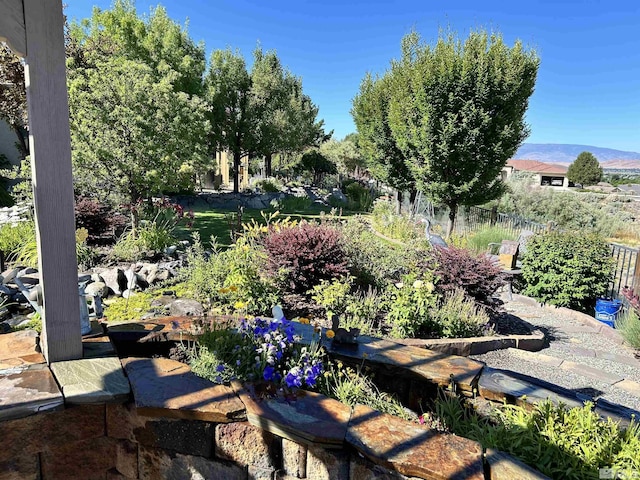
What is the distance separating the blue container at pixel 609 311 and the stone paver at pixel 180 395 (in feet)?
18.3

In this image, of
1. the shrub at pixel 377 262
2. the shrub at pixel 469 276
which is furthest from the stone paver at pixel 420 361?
the shrub at pixel 377 262

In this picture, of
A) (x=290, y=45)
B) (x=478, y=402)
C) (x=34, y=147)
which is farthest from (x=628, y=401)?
(x=290, y=45)

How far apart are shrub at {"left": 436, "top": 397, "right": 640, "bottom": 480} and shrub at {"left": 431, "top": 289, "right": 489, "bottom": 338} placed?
6.29ft

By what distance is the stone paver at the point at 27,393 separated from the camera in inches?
59.9

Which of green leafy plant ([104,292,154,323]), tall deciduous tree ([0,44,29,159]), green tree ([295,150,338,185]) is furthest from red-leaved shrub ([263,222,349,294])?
green tree ([295,150,338,185])

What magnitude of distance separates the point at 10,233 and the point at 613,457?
6770 mm

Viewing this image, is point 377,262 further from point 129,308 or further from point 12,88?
point 12,88

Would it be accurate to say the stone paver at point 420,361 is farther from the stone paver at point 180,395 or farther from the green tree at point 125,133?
the green tree at point 125,133

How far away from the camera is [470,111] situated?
8.13m

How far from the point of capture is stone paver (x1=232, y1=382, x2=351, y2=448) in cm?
141

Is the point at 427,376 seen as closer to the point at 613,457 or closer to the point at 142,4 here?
the point at 613,457

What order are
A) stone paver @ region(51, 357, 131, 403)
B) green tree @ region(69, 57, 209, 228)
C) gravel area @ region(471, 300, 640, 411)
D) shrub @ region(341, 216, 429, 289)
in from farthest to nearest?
green tree @ region(69, 57, 209, 228)
shrub @ region(341, 216, 429, 289)
gravel area @ region(471, 300, 640, 411)
stone paver @ region(51, 357, 131, 403)

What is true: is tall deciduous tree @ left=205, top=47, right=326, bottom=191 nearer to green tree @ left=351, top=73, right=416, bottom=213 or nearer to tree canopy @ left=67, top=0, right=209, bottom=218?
green tree @ left=351, top=73, right=416, bottom=213

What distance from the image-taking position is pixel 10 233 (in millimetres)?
5402
